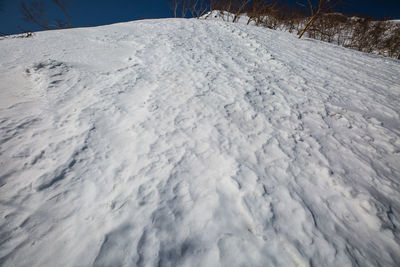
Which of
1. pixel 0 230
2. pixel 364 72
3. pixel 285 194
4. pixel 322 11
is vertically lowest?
pixel 0 230

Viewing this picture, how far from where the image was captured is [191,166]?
5.79 ft

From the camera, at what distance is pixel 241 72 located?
3.65 m

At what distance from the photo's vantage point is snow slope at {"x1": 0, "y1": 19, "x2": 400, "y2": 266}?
4.00ft

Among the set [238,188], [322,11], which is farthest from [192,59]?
[322,11]

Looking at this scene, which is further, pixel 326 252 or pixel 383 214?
pixel 383 214

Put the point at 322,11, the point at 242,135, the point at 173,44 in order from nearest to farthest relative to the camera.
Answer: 1. the point at 242,135
2. the point at 173,44
3. the point at 322,11

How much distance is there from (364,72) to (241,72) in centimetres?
337

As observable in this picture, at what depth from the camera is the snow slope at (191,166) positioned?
4.00 ft

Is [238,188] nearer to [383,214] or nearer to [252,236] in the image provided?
[252,236]

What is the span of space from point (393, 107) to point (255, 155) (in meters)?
3.00

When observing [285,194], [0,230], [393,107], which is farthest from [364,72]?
[0,230]

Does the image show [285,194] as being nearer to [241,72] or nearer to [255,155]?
[255,155]

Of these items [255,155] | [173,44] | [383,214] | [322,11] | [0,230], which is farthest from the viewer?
[322,11]

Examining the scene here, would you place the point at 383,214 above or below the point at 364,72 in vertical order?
below
